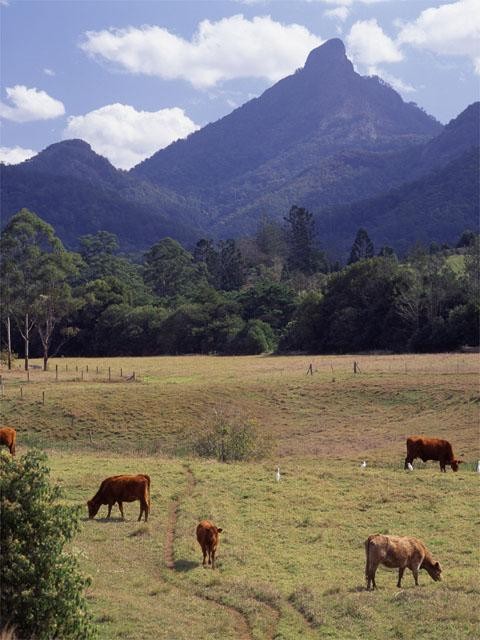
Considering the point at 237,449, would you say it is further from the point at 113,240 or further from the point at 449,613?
the point at 113,240

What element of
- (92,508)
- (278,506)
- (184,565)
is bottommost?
(184,565)

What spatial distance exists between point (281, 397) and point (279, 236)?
123674 millimetres

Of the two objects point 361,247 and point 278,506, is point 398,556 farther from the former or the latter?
point 361,247

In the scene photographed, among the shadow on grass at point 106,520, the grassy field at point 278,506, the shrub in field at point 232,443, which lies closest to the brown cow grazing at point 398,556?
the grassy field at point 278,506

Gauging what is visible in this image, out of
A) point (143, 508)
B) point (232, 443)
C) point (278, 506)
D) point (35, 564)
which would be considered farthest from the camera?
point (232, 443)

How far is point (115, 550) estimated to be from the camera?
1842cm

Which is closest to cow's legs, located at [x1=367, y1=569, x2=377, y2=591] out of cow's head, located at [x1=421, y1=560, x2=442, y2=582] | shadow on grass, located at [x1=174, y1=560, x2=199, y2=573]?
cow's head, located at [x1=421, y1=560, x2=442, y2=582]

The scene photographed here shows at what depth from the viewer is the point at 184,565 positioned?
690 inches

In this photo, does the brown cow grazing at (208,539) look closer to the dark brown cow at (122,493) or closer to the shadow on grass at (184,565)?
the shadow on grass at (184,565)

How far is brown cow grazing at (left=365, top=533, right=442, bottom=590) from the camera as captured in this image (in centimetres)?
1561

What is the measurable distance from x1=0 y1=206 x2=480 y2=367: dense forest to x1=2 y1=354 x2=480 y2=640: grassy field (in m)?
17.5

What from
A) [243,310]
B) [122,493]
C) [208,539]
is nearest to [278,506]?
[122,493]

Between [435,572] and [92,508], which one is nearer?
[435,572]

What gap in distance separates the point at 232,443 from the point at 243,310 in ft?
237
